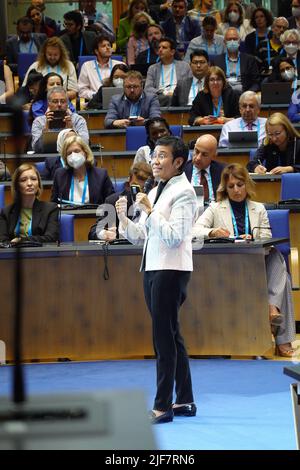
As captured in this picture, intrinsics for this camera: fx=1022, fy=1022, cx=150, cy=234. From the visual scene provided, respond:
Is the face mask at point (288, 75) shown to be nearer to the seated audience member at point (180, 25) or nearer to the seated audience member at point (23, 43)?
the seated audience member at point (180, 25)

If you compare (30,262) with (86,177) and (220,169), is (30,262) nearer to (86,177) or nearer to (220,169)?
(86,177)

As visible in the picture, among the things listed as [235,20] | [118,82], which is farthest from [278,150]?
[235,20]

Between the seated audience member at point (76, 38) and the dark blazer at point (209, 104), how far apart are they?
10.6ft

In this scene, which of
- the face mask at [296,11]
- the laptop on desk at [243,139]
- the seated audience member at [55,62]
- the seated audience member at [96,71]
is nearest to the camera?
the laptop on desk at [243,139]

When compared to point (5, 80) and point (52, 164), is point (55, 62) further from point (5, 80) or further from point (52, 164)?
point (52, 164)

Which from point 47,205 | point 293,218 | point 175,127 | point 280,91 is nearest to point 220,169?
point 293,218

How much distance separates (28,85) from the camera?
1032 centimetres

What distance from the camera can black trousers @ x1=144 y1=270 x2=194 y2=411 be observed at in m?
4.70

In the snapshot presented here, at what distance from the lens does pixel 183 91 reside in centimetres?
1048

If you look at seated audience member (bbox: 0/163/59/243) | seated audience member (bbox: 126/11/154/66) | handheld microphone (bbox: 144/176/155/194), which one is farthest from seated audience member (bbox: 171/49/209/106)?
handheld microphone (bbox: 144/176/155/194)

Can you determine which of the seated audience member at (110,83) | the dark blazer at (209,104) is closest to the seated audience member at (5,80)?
the seated audience member at (110,83)

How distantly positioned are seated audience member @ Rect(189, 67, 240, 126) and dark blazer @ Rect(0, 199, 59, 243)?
10.1 ft

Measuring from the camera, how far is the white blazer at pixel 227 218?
22.0 ft

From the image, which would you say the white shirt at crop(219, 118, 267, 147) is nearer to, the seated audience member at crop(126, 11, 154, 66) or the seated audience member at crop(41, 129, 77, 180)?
the seated audience member at crop(41, 129, 77, 180)
